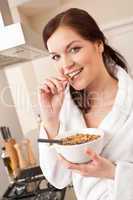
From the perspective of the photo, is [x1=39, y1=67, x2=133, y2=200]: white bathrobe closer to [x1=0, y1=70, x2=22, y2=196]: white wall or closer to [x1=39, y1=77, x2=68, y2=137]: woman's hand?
[x1=39, y1=77, x2=68, y2=137]: woman's hand

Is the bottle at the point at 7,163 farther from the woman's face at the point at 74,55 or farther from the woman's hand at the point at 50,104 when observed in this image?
the woman's face at the point at 74,55

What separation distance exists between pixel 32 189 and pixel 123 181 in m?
0.68

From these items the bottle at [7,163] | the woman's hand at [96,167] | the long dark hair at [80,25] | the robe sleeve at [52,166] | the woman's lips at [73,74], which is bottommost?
the bottle at [7,163]

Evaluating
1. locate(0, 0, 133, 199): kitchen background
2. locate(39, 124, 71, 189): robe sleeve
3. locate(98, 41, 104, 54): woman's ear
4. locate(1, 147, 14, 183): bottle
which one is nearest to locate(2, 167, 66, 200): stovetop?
locate(1, 147, 14, 183): bottle

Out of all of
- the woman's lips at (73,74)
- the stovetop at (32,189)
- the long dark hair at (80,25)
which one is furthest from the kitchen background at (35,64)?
the woman's lips at (73,74)

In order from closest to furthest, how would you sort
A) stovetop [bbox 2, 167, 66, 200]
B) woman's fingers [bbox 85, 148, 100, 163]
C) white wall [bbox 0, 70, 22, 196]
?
woman's fingers [bbox 85, 148, 100, 163] → stovetop [bbox 2, 167, 66, 200] → white wall [bbox 0, 70, 22, 196]

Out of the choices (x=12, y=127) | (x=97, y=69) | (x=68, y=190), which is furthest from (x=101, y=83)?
(x=12, y=127)

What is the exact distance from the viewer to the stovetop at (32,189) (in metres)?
1.29

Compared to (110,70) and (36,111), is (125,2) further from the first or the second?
(110,70)

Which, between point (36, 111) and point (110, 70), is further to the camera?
point (36, 111)

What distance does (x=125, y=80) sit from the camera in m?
0.97

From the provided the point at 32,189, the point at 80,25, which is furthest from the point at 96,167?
the point at 32,189

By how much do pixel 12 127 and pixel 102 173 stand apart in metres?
1.37

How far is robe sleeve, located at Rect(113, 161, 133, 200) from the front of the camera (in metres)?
0.82
